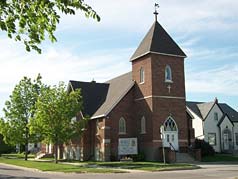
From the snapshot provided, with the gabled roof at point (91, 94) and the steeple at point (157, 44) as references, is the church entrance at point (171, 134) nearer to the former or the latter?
the steeple at point (157, 44)

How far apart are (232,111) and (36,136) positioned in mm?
31590

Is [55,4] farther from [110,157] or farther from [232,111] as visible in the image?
[232,111]

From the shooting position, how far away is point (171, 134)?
4156cm

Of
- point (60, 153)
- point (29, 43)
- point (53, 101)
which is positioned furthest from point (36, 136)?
point (29, 43)

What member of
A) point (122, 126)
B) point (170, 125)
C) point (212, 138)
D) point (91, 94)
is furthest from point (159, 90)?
point (212, 138)

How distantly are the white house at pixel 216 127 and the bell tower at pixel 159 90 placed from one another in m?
14.1

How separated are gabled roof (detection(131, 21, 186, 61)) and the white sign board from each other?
9.14 metres

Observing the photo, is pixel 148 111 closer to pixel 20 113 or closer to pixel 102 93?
pixel 102 93

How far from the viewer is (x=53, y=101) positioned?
40031 mm

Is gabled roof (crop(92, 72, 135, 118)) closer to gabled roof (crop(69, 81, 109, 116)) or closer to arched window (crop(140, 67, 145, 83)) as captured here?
gabled roof (crop(69, 81, 109, 116))

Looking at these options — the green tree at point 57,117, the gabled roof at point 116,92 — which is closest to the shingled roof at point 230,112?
the gabled roof at point 116,92

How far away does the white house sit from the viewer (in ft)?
185

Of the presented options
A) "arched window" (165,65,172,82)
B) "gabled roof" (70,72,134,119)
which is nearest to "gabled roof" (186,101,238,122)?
"gabled roof" (70,72,134,119)

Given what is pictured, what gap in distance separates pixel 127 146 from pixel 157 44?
1112cm
